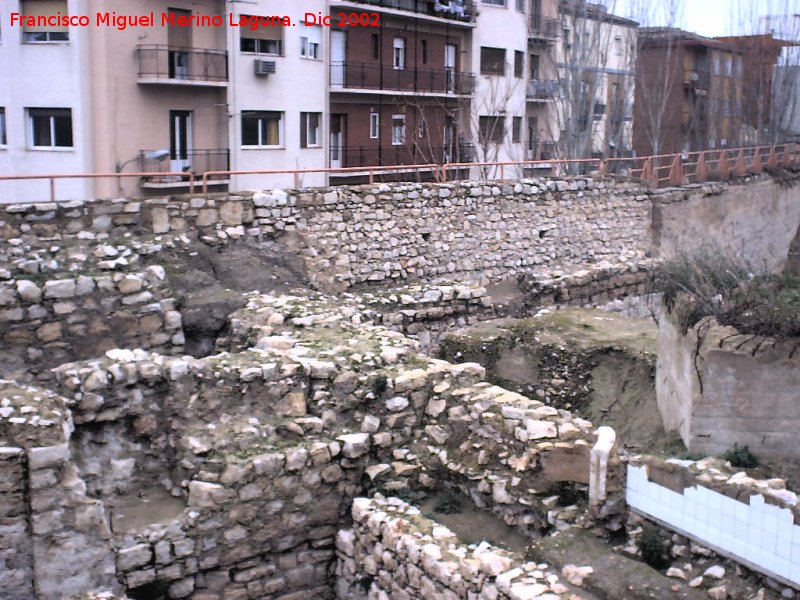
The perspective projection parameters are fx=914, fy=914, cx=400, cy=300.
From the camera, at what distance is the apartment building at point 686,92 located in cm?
3375

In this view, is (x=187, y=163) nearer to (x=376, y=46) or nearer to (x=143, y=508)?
(x=376, y=46)

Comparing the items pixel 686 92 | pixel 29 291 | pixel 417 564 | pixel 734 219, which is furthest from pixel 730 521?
pixel 686 92

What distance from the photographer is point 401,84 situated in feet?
86.7

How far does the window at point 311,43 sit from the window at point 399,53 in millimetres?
3011

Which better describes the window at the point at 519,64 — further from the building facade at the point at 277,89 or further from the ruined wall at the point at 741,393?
the ruined wall at the point at 741,393

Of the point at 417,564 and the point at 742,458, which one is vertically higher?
the point at 742,458

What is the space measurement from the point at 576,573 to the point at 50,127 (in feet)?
54.0

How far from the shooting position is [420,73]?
88.6 feet

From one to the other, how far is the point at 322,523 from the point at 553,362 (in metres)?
5.34

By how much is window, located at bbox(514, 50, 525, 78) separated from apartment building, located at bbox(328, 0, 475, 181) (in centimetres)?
238

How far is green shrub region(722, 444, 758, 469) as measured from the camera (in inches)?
340

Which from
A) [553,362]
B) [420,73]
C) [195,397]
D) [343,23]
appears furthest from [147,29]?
Result: [195,397]

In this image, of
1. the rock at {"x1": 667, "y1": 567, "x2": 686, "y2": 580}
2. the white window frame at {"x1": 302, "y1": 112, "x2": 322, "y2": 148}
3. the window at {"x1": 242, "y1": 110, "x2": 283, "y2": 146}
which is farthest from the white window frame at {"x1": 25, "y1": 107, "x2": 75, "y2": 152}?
the rock at {"x1": 667, "y1": 567, "x2": 686, "y2": 580}

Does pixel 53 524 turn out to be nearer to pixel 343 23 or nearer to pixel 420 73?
pixel 343 23
